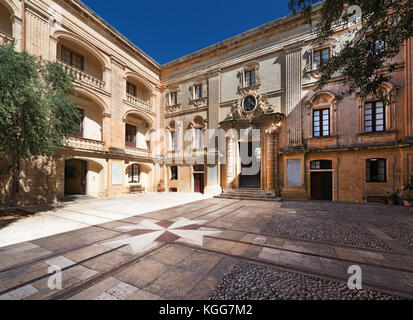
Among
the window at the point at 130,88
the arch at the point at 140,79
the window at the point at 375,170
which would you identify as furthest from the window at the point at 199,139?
the window at the point at 375,170

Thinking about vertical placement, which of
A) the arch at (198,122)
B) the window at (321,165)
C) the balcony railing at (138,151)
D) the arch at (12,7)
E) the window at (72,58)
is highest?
the arch at (12,7)

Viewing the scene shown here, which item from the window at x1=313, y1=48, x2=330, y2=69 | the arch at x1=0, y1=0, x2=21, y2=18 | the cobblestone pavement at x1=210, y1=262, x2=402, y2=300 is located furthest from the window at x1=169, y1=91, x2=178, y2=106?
the cobblestone pavement at x1=210, y1=262, x2=402, y2=300

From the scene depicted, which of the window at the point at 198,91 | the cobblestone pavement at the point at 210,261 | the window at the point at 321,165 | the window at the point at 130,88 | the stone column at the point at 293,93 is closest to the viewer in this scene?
the cobblestone pavement at the point at 210,261

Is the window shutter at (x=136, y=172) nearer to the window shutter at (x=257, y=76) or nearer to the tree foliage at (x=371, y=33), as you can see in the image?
the window shutter at (x=257, y=76)

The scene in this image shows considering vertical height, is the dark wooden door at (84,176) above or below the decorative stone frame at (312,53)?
below

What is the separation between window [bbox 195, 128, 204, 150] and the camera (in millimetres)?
17594

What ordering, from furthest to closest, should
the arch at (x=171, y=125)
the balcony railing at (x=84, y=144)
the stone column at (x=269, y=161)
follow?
the arch at (x=171, y=125) < the stone column at (x=269, y=161) < the balcony railing at (x=84, y=144)

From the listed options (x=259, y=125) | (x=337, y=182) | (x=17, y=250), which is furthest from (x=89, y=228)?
(x=337, y=182)

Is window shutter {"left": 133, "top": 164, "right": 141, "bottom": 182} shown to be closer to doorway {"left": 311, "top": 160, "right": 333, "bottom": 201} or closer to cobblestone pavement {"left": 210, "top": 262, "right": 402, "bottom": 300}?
doorway {"left": 311, "top": 160, "right": 333, "bottom": 201}

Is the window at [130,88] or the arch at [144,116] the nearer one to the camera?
the arch at [144,116]

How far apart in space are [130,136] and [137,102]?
140 inches

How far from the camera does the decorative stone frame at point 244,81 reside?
15.1 m

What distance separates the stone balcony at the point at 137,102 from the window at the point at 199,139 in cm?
619

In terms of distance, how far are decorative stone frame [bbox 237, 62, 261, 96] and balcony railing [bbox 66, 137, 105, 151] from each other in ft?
42.0
